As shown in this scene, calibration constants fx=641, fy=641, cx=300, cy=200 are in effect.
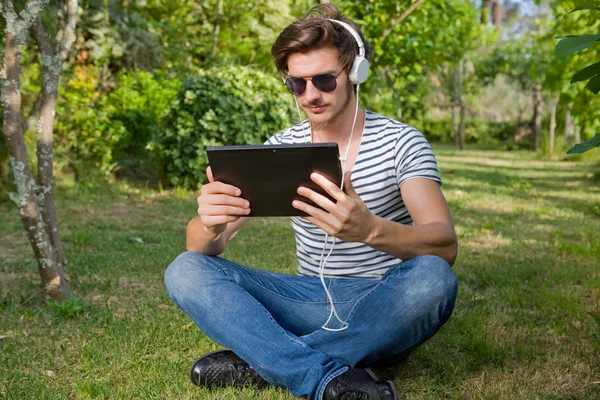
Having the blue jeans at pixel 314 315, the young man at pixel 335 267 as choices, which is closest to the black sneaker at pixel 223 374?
the young man at pixel 335 267

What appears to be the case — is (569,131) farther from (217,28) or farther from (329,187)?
(329,187)

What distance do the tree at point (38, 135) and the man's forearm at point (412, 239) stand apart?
218 centimetres

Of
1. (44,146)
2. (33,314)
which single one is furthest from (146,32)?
(33,314)

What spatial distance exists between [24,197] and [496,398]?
2573 mm

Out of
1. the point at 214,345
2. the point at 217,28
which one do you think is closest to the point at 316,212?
the point at 214,345

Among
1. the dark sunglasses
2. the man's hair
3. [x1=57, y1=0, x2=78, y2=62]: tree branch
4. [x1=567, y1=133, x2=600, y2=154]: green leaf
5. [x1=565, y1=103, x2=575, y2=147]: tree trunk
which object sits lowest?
[x1=565, y1=103, x2=575, y2=147]: tree trunk

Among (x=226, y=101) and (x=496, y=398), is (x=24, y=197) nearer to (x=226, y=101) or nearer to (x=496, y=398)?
(x=496, y=398)

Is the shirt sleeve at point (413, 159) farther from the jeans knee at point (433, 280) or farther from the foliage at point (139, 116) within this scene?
the foliage at point (139, 116)

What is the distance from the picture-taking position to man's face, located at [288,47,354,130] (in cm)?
251

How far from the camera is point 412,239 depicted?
2.20m

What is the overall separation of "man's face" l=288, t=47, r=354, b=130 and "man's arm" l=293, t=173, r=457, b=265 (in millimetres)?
442

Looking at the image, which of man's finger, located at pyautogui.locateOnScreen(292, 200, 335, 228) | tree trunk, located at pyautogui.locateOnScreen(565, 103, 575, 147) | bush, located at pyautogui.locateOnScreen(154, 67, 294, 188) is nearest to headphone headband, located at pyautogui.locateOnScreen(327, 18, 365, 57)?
man's finger, located at pyautogui.locateOnScreen(292, 200, 335, 228)

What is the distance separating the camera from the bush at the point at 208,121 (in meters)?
8.15

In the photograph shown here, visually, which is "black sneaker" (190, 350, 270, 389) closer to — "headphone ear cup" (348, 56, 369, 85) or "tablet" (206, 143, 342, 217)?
"tablet" (206, 143, 342, 217)
